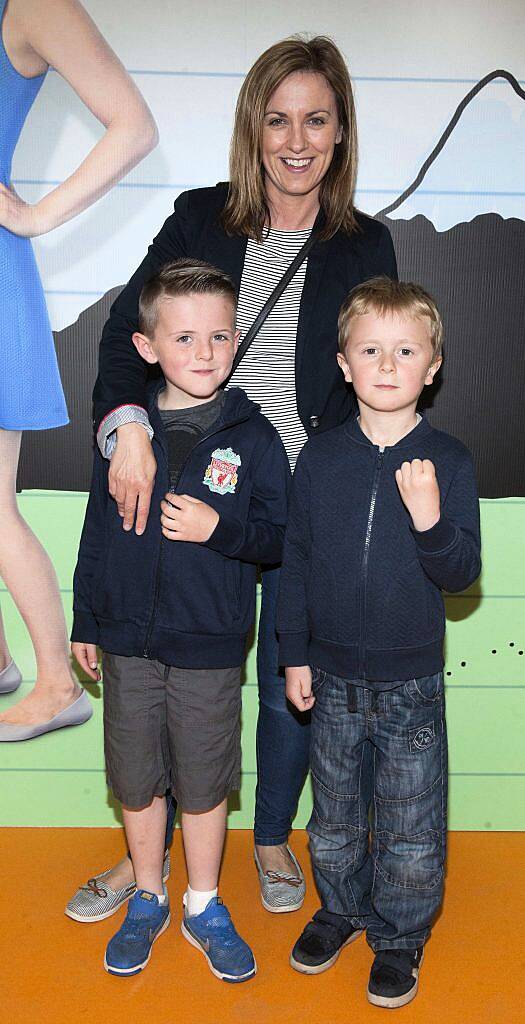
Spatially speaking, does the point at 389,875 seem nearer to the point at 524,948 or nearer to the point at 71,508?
the point at 524,948

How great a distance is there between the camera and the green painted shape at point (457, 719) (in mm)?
2443

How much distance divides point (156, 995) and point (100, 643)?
0.70 m

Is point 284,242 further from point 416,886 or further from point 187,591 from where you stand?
point 416,886

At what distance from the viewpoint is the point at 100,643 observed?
77.2 inches

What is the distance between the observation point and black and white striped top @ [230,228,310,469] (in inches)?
79.0

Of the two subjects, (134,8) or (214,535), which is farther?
(134,8)

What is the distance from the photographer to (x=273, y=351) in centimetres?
201

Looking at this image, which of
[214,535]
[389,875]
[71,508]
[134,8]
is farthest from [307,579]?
[134,8]

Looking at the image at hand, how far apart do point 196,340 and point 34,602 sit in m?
0.93

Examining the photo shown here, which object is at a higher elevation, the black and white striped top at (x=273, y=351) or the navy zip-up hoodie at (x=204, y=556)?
the black and white striped top at (x=273, y=351)

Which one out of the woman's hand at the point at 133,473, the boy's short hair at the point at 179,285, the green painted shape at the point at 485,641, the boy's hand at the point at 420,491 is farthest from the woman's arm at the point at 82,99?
the green painted shape at the point at 485,641

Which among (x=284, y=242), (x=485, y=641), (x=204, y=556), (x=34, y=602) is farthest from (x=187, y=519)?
(x=485, y=641)

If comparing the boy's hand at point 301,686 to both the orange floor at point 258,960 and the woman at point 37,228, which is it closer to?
the orange floor at point 258,960

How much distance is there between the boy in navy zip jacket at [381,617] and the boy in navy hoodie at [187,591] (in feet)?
0.37
